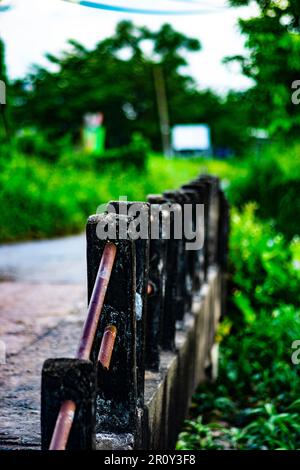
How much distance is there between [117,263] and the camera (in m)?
1.78

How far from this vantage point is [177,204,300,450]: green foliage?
3760 millimetres

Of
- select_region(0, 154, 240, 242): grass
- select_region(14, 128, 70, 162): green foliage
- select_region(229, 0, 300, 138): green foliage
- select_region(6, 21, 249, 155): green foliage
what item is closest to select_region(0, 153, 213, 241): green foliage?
select_region(0, 154, 240, 242): grass

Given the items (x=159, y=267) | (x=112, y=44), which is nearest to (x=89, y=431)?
(x=159, y=267)

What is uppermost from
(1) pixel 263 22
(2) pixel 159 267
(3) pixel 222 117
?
(3) pixel 222 117

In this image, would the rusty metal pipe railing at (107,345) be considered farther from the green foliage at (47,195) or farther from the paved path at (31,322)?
the green foliage at (47,195)

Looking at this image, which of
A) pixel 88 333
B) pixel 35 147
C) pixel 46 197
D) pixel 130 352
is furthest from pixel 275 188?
pixel 35 147

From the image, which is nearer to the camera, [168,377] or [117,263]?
[117,263]

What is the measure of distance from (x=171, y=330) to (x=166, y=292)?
6.3 inches

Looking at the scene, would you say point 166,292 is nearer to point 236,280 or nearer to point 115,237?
point 115,237

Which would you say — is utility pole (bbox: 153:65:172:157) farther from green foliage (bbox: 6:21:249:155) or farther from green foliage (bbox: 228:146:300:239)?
green foliage (bbox: 228:146:300:239)

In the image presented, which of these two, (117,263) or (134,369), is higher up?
(117,263)

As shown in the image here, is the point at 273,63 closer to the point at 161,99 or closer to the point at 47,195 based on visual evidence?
the point at 47,195

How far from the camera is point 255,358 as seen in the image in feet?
17.2

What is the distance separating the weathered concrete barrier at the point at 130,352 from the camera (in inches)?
54.1
